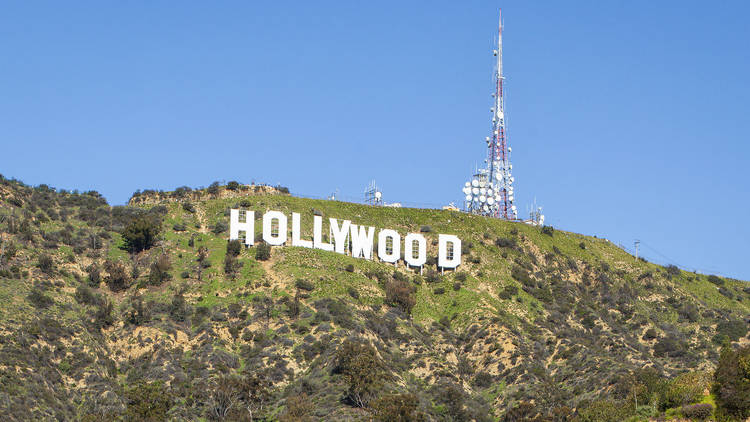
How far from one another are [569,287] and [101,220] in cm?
5726

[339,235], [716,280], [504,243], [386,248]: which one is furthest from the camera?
[716,280]

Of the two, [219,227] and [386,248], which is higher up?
[219,227]

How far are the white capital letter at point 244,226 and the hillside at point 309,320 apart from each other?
4.45ft

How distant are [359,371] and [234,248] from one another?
3229 centimetres

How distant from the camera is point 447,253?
139 metres

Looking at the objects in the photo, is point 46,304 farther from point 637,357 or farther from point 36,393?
point 637,357

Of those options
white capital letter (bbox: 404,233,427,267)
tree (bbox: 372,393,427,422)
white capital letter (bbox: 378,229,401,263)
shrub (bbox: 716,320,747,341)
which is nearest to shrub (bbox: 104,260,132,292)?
white capital letter (bbox: 378,229,401,263)

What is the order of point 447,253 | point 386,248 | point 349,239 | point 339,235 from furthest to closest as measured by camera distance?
point 447,253 < point 386,248 < point 349,239 < point 339,235

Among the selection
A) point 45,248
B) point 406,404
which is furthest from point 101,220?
point 406,404

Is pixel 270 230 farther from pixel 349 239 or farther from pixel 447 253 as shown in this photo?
pixel 447 253

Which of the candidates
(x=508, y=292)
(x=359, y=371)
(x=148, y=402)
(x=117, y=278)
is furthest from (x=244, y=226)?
(x=148, y=402)

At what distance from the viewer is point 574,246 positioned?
15500cm

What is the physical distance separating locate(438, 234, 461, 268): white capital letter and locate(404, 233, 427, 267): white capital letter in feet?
6.57

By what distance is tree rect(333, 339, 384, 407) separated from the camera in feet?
326
